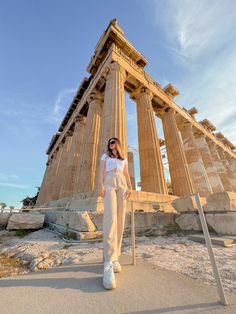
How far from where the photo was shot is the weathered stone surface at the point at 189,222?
5.39 m

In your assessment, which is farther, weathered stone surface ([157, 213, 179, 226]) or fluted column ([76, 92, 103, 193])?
fluted column ([76, 92, 103, 193])

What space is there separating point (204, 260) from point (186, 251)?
66cm

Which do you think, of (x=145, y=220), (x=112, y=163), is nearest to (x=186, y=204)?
(x=145, y=220)

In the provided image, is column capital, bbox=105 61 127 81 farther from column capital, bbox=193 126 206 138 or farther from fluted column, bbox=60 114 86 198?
column capital, bbox=193 126 206 138

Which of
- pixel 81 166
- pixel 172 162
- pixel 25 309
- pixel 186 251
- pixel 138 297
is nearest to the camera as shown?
pixel 25 309

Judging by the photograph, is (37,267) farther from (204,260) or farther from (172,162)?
(172,162)

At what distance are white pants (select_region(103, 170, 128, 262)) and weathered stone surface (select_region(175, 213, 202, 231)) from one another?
4128mm

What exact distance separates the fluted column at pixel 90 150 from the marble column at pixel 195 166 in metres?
10.7

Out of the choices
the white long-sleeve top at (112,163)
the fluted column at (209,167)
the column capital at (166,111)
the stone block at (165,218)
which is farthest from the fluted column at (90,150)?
the fluted column at (209,167)

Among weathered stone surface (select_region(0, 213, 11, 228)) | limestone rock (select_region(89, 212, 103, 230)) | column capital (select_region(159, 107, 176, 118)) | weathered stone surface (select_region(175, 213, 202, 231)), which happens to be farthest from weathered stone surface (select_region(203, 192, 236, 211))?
column capital (select_region(159, 107, 176, 118))

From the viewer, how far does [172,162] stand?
1402 centimetres

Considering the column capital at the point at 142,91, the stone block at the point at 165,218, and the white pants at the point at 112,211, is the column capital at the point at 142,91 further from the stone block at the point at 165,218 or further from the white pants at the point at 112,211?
the white pants at the point at 112,211

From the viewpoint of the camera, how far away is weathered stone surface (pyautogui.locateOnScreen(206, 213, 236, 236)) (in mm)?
4449

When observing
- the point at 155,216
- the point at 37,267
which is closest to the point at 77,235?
the point at 37,267
